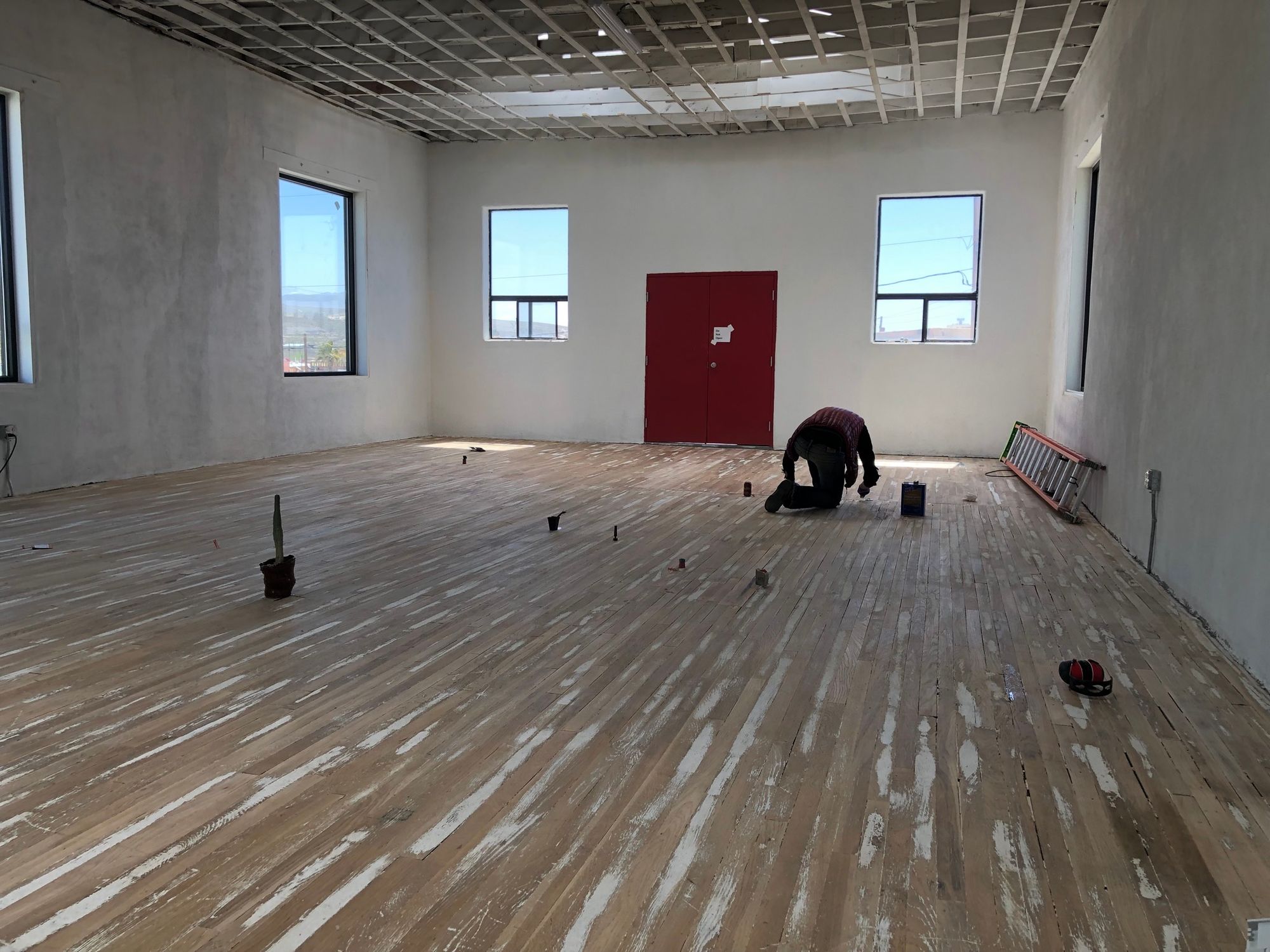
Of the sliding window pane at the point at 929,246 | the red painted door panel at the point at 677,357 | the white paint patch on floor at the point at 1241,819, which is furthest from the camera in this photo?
the red painted door panel at the point at 677,357

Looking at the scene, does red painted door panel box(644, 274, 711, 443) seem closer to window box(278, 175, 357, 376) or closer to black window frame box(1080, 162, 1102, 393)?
window box(278, 175, 357, 376)

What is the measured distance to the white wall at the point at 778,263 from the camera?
10.7 metres

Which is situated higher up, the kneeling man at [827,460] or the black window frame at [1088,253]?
the black window frame at [1088,253]

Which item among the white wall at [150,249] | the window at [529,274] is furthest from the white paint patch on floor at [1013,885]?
the window at [529,274]

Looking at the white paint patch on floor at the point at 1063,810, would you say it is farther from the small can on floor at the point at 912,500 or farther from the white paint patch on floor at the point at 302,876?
the small can on floor at the point at 912,500

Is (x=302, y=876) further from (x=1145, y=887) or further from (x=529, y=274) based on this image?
(x=529, y=274)

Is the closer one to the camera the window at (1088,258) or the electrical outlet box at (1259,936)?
the electrical outlet box at (1259,936)

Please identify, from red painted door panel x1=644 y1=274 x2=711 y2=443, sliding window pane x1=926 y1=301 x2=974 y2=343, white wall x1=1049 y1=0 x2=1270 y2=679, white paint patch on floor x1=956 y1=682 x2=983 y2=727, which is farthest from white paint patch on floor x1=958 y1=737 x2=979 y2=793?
red painted door panel x1=644 y1=274 x2=711 y2=443

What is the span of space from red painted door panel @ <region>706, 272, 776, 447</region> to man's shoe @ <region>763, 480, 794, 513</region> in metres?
4.88

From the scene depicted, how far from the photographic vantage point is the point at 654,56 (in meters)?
8.92

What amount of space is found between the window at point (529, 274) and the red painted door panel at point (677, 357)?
122 cm

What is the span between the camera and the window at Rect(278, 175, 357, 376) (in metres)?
10.2

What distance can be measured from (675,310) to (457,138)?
366cm

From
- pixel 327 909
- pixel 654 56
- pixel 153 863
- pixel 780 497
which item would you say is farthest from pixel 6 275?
pixel 327 909
